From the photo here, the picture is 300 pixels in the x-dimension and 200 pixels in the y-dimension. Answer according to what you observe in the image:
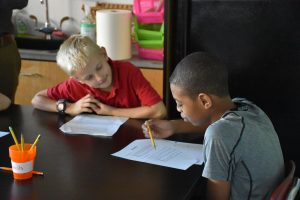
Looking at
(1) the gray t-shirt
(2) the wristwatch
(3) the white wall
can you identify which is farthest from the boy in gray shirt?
(3) the white wall

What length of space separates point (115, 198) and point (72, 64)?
867mm

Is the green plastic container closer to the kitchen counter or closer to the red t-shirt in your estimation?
the kitchen counter

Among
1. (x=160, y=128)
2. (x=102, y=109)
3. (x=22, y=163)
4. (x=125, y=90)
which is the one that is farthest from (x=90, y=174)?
(x=125, y=90)

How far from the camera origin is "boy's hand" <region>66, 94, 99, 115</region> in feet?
6.56

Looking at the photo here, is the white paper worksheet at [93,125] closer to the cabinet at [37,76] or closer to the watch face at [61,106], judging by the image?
the watch face at [61,106]

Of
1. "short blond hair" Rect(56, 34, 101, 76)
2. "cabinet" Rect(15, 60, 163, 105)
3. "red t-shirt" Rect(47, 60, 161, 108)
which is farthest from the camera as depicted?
"cabinet" Rect(15, 60, 163, 105)

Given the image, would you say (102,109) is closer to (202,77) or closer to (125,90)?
(125,90)

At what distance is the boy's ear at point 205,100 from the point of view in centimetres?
148

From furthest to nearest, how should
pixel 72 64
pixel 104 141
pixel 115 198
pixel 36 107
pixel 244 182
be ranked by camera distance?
pixel 36 107, pixel 72 64, pixel 104 141, pixel 244 182, pixel 115 198

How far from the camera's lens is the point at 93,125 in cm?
187

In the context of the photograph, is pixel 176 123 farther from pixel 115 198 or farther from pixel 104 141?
pixel 115 198

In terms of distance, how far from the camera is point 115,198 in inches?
49.1

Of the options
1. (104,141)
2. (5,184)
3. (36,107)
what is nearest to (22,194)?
(5,184)

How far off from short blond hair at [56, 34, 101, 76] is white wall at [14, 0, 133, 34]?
171 centimetres
